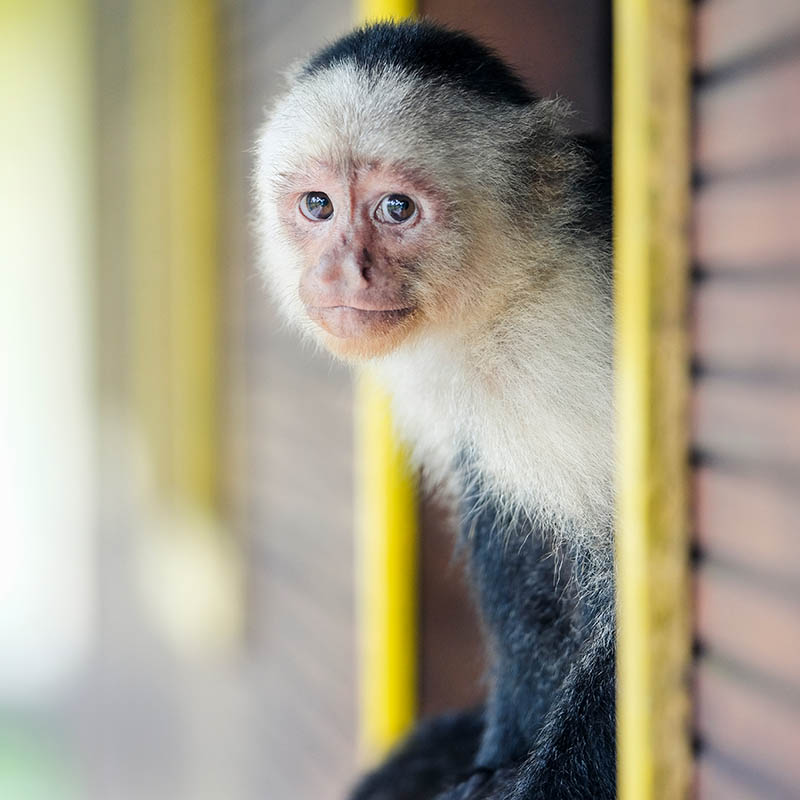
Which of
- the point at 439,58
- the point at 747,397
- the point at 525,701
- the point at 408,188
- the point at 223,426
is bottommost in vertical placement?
the point at 525,701

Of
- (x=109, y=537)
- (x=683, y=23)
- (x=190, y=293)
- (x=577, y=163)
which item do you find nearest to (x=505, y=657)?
(x=577, y=163)

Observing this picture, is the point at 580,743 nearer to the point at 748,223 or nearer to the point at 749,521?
the point at 749,521

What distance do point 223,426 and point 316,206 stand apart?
2039mm

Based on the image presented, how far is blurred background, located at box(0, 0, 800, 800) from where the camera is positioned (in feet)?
2.43

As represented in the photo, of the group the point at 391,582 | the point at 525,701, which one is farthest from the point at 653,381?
the point at 391,582

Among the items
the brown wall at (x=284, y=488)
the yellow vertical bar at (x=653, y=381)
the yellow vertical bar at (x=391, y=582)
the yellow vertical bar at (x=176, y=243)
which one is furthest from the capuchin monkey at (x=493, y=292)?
the yellow vertical bar at (x=176, y=243)

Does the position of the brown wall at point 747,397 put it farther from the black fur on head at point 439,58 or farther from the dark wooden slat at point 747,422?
the black fur on head at point 439,58

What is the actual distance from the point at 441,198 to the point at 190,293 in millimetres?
2085

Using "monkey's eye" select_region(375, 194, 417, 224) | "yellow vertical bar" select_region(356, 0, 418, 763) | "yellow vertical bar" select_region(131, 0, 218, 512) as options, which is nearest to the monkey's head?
"monkey's eye" select_region(375, 194, 417, 224)

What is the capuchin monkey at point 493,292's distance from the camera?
97 centimetres

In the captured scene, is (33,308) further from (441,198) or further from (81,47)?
(441,198)

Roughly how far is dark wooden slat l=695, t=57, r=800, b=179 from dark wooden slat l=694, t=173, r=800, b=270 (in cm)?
2

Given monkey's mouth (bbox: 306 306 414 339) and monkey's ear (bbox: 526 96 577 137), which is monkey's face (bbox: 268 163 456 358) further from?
monkey's ear (bbox: 526 96 577 137)

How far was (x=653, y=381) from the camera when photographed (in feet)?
2.55
